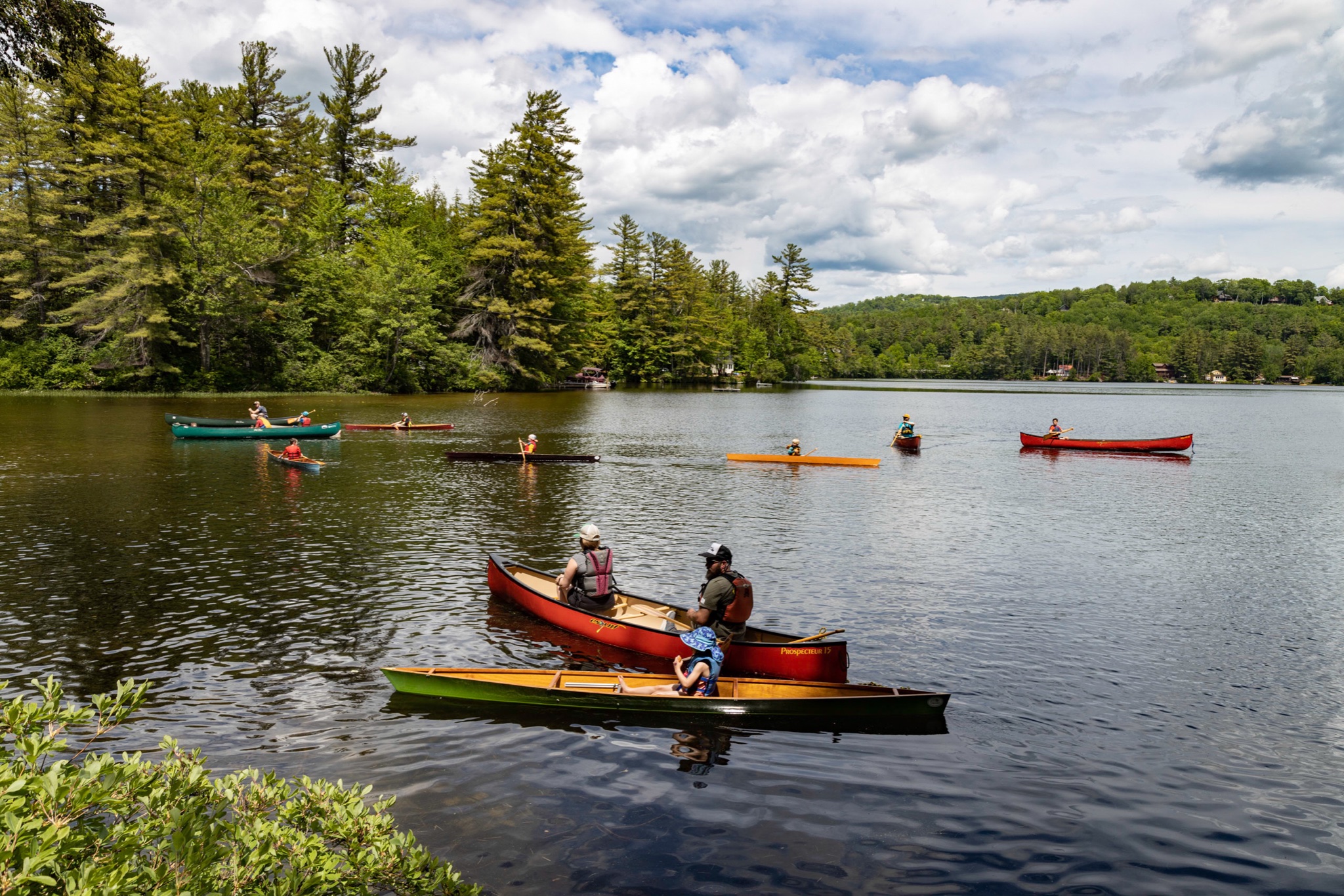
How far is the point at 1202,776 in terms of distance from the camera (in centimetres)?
989

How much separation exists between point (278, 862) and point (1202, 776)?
34.7 ft

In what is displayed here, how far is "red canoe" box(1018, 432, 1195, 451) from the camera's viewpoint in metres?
43.8

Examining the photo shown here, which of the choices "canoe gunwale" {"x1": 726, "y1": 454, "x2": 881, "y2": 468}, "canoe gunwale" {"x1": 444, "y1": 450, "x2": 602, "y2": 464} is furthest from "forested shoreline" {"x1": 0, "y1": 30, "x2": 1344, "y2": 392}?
"canoe gunwale" {"x1": 726, "y1": 454, "x2": 881, "y2": 468}

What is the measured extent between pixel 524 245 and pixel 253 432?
150 feet

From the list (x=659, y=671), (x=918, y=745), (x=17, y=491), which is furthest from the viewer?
(x=17, y=491)

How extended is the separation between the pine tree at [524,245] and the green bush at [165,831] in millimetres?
77188

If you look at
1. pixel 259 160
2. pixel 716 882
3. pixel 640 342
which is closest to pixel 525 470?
pixel 716 882

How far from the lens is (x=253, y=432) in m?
39.7

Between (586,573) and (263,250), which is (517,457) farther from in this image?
(263,250)

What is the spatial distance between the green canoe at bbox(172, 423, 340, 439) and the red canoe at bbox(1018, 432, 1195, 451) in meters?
38.7

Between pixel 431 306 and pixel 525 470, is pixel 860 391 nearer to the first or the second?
pixel 431 306

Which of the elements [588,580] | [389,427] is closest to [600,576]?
[588,580]

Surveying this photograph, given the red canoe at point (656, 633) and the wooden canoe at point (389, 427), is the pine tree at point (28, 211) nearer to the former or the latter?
the wooden canoe at point (389, 427)

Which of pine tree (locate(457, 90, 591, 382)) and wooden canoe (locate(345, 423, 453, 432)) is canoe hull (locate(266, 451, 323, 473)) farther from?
pine tree (locate(457, 90, 591, 382))
